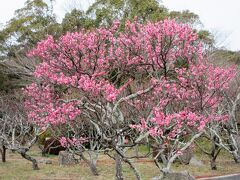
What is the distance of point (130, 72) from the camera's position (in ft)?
28.6

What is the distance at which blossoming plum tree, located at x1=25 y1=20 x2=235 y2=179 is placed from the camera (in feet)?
22.0

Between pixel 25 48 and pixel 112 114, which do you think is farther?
pixel 25 48

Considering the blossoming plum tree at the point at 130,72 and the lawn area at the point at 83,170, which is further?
the lawn area at the point at 83,170

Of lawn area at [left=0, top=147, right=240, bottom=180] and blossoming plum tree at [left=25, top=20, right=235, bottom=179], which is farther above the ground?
blossoming plum tree at [left=25, top=20, right=235, bottom=179]

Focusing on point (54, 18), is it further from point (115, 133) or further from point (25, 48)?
point (115, 133)

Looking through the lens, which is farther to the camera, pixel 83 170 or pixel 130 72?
pixel 83 170

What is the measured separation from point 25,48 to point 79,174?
502 inches

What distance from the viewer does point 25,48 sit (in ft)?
74.9

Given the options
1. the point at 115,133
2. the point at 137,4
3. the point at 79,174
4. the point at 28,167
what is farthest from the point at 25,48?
the point at 115,133

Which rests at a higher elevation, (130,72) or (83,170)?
(130,72)

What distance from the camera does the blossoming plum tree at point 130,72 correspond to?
6719 mm

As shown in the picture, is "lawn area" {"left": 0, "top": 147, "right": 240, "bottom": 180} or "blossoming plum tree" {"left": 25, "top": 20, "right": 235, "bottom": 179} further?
"lawn area" {"left": 0, "top": 147, "right": 240, "bottom": 180}

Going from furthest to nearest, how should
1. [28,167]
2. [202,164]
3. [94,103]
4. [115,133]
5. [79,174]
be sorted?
[202,164], [28,167], [79,174], [94,103], [115,133]

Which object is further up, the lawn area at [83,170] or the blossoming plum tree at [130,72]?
the blossoming plum tree at [130,72]
